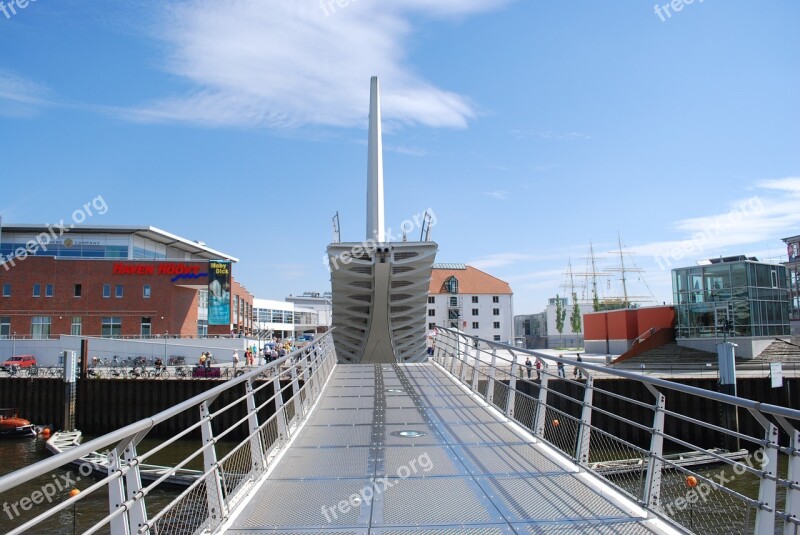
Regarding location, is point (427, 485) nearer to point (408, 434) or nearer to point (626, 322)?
point (408, 434)

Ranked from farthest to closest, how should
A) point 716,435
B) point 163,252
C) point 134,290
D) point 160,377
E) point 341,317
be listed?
point 163,252 < point 134,290 < point 160,377 < point 341,317 < point 716,435

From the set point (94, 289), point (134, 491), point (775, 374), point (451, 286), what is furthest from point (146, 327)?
point (134, 491)

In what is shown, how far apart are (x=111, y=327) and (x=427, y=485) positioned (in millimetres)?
44547

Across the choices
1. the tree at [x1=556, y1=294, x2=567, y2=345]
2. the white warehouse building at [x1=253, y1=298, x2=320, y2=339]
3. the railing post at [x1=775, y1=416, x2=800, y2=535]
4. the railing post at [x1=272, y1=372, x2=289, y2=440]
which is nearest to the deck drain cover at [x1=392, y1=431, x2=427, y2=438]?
the railing post at [x1=272, y1=372, x2=289, y2=440]

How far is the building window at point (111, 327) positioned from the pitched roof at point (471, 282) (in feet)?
131

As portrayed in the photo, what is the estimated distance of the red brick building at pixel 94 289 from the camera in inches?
1730

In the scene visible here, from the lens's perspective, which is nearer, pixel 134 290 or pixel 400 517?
pixel 400 517

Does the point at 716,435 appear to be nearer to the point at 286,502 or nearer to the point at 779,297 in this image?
the point at 779,297

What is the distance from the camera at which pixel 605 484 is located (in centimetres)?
529

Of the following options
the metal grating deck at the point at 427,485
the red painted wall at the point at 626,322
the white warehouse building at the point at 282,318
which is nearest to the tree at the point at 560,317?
the white warehouse building at the point at 282,318

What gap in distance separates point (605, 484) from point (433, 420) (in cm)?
333

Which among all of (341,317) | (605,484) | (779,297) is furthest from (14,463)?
(779,297)

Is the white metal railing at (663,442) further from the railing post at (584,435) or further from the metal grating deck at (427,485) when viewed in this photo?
the metal grating deck at (427,485)

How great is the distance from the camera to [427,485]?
5.29 meters
